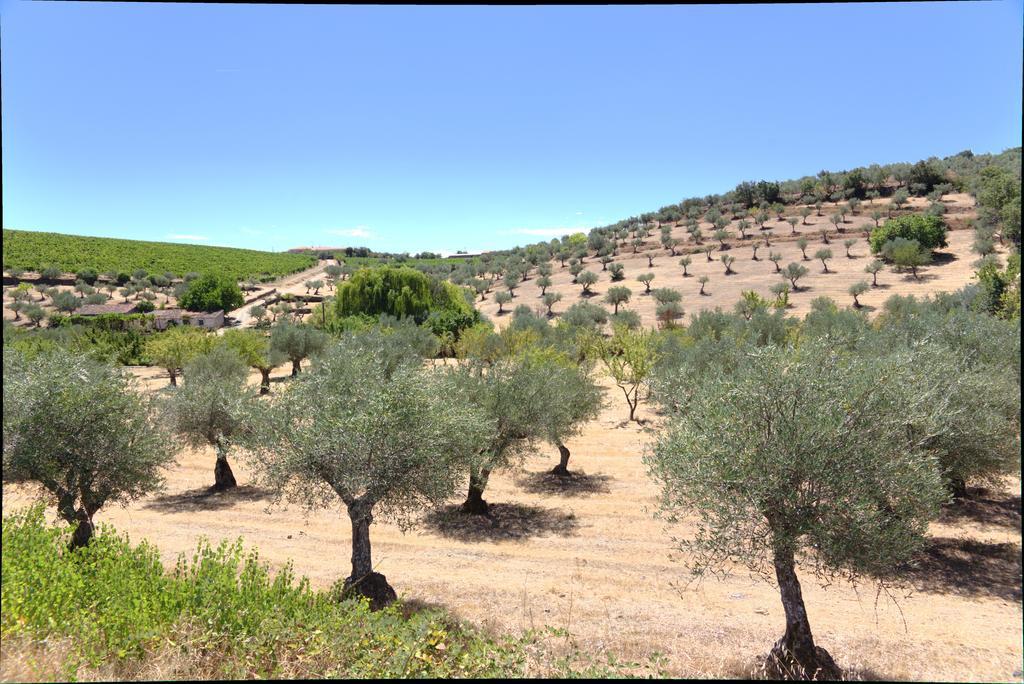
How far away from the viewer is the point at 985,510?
1822cm

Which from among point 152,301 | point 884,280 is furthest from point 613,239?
point 152,301

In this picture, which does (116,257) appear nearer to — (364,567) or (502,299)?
(502,299)

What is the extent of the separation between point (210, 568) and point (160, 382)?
47631mm

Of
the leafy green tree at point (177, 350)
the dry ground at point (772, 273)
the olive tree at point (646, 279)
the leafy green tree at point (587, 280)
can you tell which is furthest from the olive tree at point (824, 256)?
the leafy green tree at point (177, 350)

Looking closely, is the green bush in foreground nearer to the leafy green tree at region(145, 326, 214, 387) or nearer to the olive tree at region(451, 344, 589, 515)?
the olive tree at region(451, 344, 589, 515)

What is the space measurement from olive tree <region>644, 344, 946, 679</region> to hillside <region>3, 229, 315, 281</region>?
150171 millimetres

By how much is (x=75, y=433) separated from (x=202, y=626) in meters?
9.11

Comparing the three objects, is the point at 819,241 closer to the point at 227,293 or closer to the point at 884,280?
the point at 884,280

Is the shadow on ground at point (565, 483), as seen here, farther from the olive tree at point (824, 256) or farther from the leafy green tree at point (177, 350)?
the olive tree at point (824, 256)

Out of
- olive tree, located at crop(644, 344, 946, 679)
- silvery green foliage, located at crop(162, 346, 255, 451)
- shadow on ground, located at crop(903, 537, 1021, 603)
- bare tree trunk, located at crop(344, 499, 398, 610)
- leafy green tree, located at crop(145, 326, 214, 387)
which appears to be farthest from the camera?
leafy green tree, located at crop(145, 326, 214, 387)

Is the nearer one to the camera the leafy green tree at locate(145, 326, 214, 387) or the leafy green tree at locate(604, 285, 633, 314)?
the leafy green tree at locate(145, 326, 214, 387)

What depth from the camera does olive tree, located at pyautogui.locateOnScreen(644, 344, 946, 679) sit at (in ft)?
31.0

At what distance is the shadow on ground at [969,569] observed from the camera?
13906 millimetres

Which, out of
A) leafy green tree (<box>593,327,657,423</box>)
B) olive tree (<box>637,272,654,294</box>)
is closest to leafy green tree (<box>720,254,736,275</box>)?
olive tree (<box>637,272,654,294</box>)
